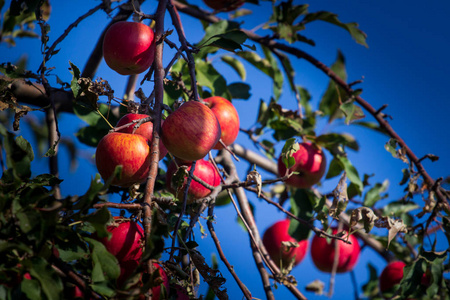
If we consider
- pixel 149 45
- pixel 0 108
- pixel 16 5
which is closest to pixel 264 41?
pixel 149 45

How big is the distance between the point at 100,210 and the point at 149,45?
486 millimetres

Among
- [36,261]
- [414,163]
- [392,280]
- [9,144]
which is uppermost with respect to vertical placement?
[414,163]

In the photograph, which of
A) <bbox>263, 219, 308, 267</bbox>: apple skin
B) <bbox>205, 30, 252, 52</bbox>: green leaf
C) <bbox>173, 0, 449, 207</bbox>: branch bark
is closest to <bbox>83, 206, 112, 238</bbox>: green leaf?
<bbox>205, 30, 252, 52</bbox>: green leaf

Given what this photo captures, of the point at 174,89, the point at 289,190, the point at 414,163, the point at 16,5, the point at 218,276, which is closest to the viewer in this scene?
the point at 218,276

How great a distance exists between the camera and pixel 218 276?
79 centimetres

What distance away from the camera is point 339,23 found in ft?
4.93

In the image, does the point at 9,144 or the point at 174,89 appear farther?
the point at 174,89

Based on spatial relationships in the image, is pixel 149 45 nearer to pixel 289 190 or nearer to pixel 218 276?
pixel 218 276

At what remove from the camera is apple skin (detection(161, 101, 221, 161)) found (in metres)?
0.82

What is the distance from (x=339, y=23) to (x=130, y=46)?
0.91 meters

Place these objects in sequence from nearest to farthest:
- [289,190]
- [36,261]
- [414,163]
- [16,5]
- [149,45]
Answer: [36,261], [149,45], [16,5], [414,163], [289,190]

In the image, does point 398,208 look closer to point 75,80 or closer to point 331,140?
point 331,140

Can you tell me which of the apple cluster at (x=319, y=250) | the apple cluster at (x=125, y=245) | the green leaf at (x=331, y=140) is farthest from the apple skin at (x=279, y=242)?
the apple cluster at (x=125, y=245)

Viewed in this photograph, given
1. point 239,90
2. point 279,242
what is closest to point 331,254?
point 279,242
